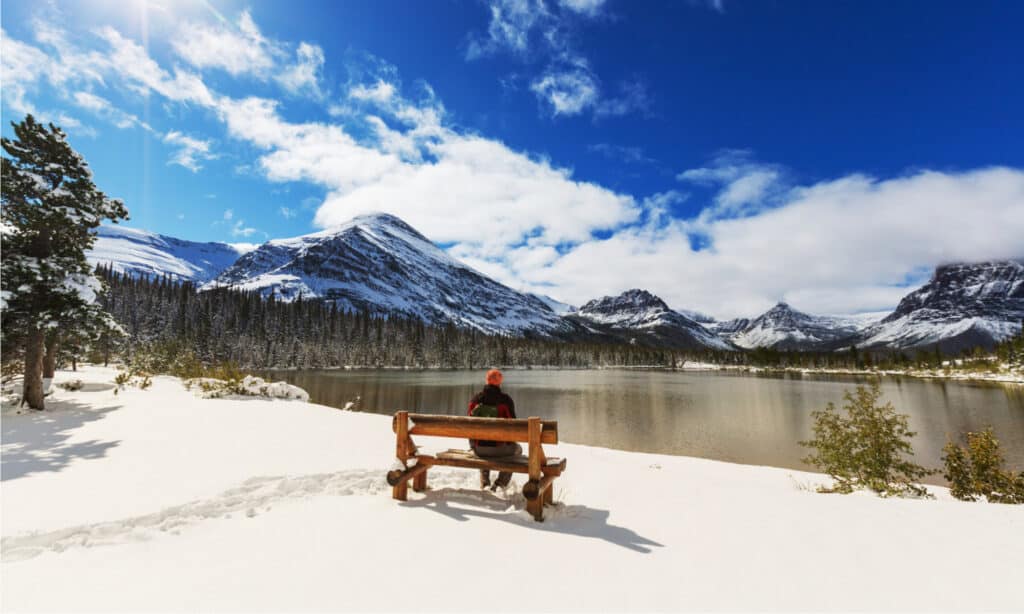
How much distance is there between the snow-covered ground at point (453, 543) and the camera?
449 centimetres

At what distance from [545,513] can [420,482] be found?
2451mm

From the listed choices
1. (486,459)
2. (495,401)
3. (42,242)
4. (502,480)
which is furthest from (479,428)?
(42,242)

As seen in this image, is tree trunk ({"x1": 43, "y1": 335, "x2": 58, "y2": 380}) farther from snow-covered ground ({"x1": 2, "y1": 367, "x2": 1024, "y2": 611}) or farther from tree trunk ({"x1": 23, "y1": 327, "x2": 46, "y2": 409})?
snow-covered ground ({"x1": 2, "y1": 367, "x2": 1024, "y2": 611})

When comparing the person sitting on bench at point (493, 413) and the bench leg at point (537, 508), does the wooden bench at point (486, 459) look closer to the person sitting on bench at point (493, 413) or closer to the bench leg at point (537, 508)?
the bench leg at point (537, 508)

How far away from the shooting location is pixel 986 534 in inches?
252

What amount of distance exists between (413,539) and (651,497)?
462 centimetres

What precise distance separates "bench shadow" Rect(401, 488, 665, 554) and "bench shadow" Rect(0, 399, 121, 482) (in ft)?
26.6

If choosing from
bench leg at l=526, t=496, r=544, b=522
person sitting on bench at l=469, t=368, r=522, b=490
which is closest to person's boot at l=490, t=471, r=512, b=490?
person sitting on bench at l=469, t=368, r=522, b=490

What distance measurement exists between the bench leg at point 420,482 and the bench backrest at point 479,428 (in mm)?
943

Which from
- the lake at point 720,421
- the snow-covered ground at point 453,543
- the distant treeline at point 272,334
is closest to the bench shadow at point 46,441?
the snow-covered ground at point 453,543

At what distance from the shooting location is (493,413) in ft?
27.0

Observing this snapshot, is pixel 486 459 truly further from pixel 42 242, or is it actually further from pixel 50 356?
pixel 50 356

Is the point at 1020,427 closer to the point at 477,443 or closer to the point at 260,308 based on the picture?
the point at 477,443

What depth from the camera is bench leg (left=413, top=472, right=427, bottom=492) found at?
26.8 feet
